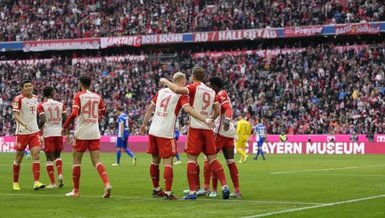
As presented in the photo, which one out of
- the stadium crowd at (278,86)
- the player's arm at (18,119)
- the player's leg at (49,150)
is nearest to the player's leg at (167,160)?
the player's arm at (18,119)

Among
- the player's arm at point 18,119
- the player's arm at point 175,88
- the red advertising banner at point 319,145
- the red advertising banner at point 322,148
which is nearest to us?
the player's arm at point 175,88

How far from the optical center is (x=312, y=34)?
60281mm

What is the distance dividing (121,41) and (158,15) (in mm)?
3710

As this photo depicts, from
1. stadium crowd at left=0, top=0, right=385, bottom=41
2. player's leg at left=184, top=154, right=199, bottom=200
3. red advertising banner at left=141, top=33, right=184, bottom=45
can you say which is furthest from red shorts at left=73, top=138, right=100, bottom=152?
red advertising banner at left=141, top=33, right=184, bottom=45

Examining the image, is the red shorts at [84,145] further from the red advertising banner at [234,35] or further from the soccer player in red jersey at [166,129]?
the red advertising banner at [234,35]

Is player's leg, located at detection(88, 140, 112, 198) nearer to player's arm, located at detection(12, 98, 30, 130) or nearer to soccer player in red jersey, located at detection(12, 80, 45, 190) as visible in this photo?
player's arm, located at detection(12, 98, 30, 130)

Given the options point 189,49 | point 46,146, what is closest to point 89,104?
point 46,146

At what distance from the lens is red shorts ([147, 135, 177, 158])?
17.4 m

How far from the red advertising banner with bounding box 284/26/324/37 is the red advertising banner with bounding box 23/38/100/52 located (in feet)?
54.9

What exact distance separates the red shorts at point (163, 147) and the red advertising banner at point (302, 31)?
4372 centimetres

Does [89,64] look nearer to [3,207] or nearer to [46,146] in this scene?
[46,146]

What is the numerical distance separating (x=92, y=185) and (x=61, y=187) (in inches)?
39.3

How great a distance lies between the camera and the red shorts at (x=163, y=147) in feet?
57.2

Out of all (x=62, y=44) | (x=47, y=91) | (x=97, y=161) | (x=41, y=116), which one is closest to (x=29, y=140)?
(x=41, y=116)
